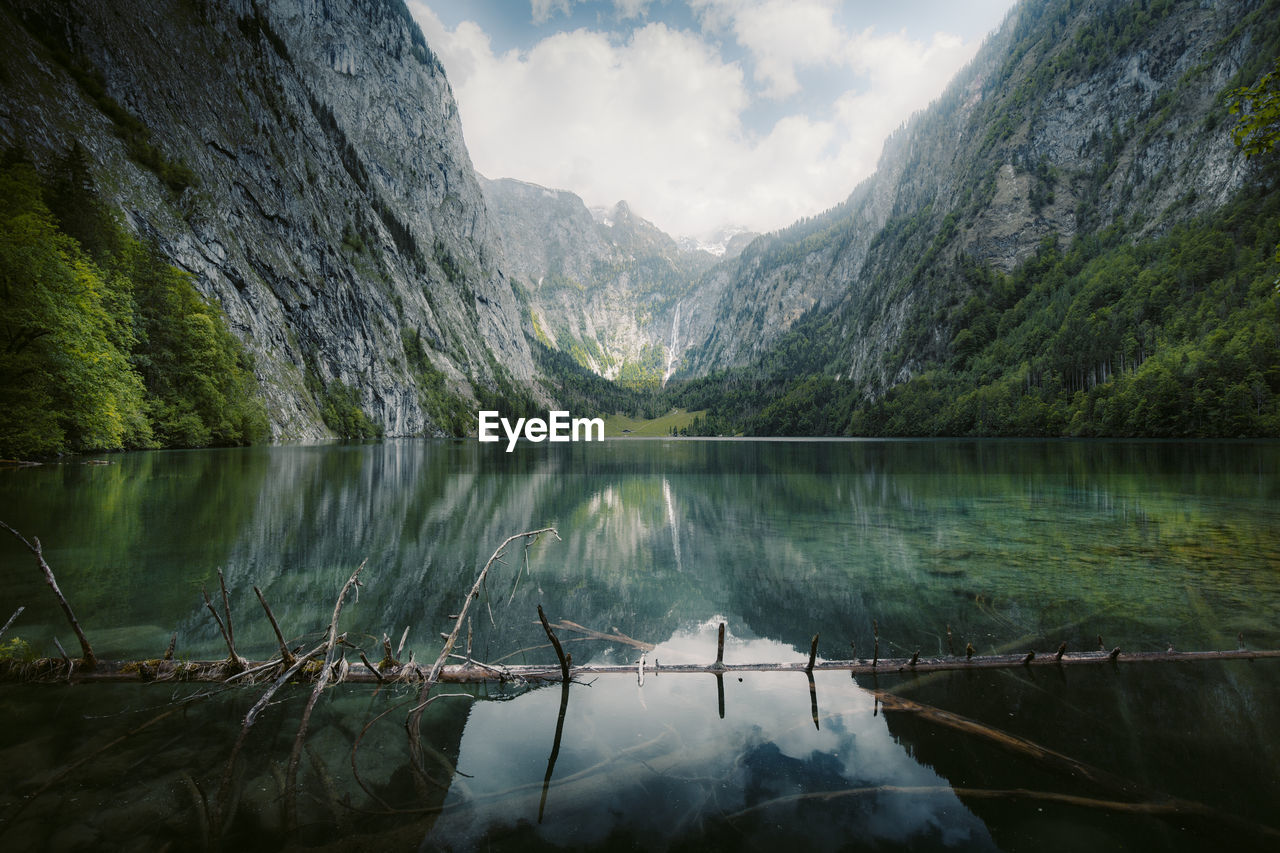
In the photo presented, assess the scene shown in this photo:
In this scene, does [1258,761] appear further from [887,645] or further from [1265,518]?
[1265,518]

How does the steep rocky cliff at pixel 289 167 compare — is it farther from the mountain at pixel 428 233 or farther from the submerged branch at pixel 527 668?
the submerged branch at pixel 527 668

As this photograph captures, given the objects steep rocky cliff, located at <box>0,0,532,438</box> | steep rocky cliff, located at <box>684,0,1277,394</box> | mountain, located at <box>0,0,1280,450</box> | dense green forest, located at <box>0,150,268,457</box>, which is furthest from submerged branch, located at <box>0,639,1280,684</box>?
steep rocky cliff, located at <box>684,0,1277,394</box>

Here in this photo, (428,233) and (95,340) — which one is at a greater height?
(428,233)

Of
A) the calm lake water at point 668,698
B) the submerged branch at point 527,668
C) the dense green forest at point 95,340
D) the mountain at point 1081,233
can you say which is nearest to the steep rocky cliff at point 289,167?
the dense green forest at point 95,340

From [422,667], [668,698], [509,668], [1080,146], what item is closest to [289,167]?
[422,667]

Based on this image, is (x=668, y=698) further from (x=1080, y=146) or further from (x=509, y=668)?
(x=1080, y=146)

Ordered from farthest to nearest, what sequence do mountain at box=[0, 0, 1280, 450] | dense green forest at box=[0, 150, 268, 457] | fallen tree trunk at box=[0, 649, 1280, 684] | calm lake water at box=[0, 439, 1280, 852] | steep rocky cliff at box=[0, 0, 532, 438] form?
steep rocky cliff at box=[0, 0, 532, 438] → mountain at box=[0, 0, 1280, 450] → dense green forest at box=[0, 150, 268, 457] → fallen tree trunk at box=[0, 649, 1280, 684] → calm lake water at box=[0, 439, 1280, 852]

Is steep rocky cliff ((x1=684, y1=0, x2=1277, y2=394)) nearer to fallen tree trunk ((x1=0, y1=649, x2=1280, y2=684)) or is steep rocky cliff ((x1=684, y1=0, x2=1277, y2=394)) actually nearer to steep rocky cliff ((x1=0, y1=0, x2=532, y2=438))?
steep rocky cliff ((x1=0, y1=0, x2=532, y2=438))

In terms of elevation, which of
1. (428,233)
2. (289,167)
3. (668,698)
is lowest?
(668,698)
